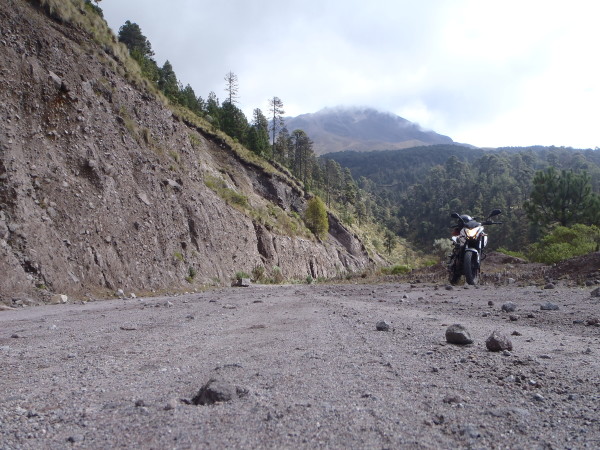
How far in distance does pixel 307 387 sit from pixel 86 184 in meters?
11.8

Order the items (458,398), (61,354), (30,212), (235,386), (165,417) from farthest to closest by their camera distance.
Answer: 1. (30,212)
2. (61,354)
3. (235,386)
4. (458,398)
5. (165,417)

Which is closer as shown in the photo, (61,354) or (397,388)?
(397,388)

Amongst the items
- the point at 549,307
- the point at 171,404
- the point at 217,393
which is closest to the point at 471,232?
the point at 549,307

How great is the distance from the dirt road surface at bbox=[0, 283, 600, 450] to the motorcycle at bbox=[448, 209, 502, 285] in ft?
15.1

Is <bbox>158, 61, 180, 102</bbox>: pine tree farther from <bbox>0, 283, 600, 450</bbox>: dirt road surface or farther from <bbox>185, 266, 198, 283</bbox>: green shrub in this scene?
<bbox>0, 283, 600, 450</bbox>: dirt road surface

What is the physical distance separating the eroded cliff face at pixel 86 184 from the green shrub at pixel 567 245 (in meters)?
12.5

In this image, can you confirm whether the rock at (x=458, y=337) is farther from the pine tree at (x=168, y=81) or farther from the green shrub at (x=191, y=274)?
the pine tree at (x=168, y=81)

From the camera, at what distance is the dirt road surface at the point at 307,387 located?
4.74 ft

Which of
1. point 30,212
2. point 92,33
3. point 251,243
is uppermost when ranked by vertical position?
point 92,33

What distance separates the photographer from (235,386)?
6.22 ft

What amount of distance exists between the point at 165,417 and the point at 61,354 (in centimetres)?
189

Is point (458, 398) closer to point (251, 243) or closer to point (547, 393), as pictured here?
point (547, 393)

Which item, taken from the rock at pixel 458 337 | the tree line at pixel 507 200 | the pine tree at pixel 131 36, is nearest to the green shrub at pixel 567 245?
the rock at pixel 458 337

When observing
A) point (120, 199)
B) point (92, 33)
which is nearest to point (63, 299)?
point (120, 199)
